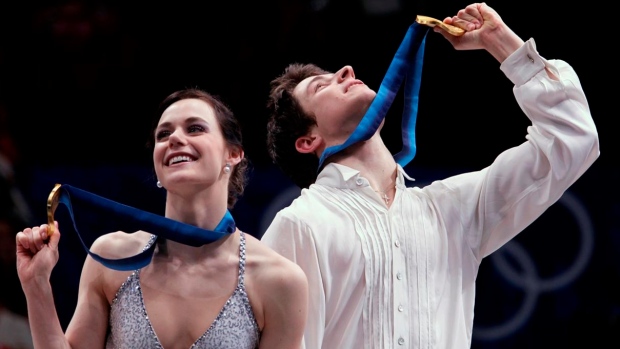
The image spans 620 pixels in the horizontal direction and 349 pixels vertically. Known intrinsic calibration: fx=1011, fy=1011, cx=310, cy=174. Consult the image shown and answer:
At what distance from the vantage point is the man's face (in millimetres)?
3461

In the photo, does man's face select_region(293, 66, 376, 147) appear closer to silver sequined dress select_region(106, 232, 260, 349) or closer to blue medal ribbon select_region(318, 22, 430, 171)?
blue medal ribbon select_region(318, 22, 430, 171)

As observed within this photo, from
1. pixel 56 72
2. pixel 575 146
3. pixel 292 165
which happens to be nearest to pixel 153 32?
pixel 56 72

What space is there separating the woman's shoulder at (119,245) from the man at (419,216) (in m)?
0.49

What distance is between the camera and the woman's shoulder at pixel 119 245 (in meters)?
2.79

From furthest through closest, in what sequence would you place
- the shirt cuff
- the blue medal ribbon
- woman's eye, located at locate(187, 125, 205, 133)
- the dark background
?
the dark background, the blue medal ribbon, the shirt cuff, woman's eye, located at locate(187, 125, 205, 133)

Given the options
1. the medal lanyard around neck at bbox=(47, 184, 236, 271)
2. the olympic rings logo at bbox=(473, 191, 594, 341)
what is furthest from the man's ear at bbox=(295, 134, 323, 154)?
the olympic rings logo at bbox=(473, 191, 594, 341)

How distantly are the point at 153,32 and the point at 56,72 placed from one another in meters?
0.60

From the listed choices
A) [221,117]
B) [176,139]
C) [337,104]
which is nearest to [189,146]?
[176,139]

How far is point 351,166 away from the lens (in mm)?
3422

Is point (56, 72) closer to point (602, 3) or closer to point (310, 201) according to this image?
point (310, 201)

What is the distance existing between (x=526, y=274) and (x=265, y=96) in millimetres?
1676

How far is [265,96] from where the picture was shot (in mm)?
5500

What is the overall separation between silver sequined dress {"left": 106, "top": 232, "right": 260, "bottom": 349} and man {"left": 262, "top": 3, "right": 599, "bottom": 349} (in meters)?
0.40

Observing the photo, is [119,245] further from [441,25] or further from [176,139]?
[441,25]
